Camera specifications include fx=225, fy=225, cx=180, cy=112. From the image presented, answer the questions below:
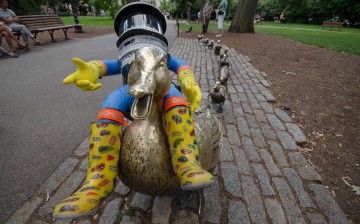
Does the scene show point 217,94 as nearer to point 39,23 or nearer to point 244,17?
point 39,23

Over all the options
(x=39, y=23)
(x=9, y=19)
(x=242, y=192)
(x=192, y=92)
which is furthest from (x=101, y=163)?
(x=39, y=23)

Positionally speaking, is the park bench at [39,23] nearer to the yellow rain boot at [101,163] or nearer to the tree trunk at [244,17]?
the yellow rain boot at [101,163]

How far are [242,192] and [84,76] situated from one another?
1.82 metres

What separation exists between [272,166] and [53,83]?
516 centimetres

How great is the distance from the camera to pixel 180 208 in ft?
6.66

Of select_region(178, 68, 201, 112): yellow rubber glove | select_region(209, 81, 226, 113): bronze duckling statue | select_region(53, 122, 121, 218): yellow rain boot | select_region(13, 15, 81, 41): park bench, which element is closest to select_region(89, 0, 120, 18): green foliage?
select_region(13, 15, 81, 41): park bench

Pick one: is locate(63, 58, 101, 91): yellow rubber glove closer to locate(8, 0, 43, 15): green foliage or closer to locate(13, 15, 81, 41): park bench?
locate(13, 15, 81, 41): park bench

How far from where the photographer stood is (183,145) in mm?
1454

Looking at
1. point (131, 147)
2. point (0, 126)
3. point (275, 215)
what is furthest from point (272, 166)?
point (0, 126)

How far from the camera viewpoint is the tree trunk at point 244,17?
1434cm

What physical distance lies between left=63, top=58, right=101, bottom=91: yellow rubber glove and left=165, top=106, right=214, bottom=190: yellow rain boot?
1.88ft

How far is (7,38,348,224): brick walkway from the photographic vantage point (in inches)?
78.1

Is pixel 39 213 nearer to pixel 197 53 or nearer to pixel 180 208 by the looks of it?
pixel 180 208

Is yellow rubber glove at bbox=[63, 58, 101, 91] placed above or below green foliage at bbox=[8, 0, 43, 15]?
above
